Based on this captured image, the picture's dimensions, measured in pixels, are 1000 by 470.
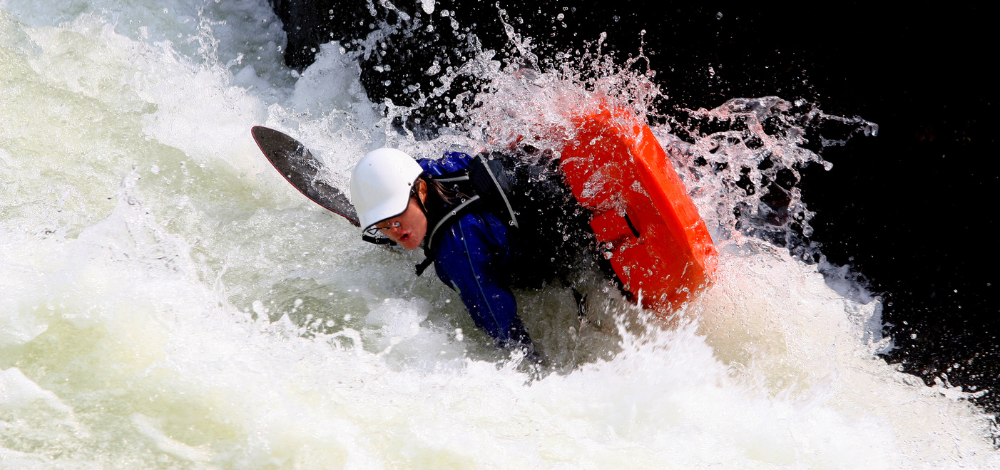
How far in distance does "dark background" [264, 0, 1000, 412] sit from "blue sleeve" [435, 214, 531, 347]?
1384 mm

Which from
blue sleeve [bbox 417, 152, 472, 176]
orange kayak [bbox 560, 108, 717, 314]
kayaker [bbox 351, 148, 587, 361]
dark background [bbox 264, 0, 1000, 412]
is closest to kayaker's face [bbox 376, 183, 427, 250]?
kayaker [bbox 351, 148, 587, 361]

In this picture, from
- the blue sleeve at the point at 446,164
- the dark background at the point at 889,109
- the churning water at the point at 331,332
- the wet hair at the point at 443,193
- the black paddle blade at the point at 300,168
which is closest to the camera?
the churning water at the point at 331,332

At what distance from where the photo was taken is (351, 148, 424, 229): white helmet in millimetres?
2326

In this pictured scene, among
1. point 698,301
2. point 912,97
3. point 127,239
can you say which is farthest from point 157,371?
point 912,97

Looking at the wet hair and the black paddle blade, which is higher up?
the wet hair

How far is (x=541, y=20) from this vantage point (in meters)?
3.42

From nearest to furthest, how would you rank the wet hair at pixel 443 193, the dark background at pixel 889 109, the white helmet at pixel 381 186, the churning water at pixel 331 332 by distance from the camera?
the churning water at pixel 331 332 < the white helmet at pixel 381 186 < the wet hair at pixel 443 193 < the dark background at pixel 889 109

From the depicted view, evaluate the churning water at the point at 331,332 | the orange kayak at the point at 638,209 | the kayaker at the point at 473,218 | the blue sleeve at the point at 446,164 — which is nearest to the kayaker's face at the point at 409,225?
the kayaker at the point at 473,218

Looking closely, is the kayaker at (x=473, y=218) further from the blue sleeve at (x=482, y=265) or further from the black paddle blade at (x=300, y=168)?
the black paddle blade at (x=300, y=168)

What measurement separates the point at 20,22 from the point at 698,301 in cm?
479

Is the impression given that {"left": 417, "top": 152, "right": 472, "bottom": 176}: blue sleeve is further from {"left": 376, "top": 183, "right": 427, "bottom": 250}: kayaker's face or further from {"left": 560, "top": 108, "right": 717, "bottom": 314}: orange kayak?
{"left": 560, "top": 108, "right": 717, "bottom": 314}: orange kayak

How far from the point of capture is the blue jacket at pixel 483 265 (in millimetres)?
2381

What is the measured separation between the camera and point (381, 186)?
7.62ft

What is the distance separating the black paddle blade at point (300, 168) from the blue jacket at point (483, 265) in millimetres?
783
